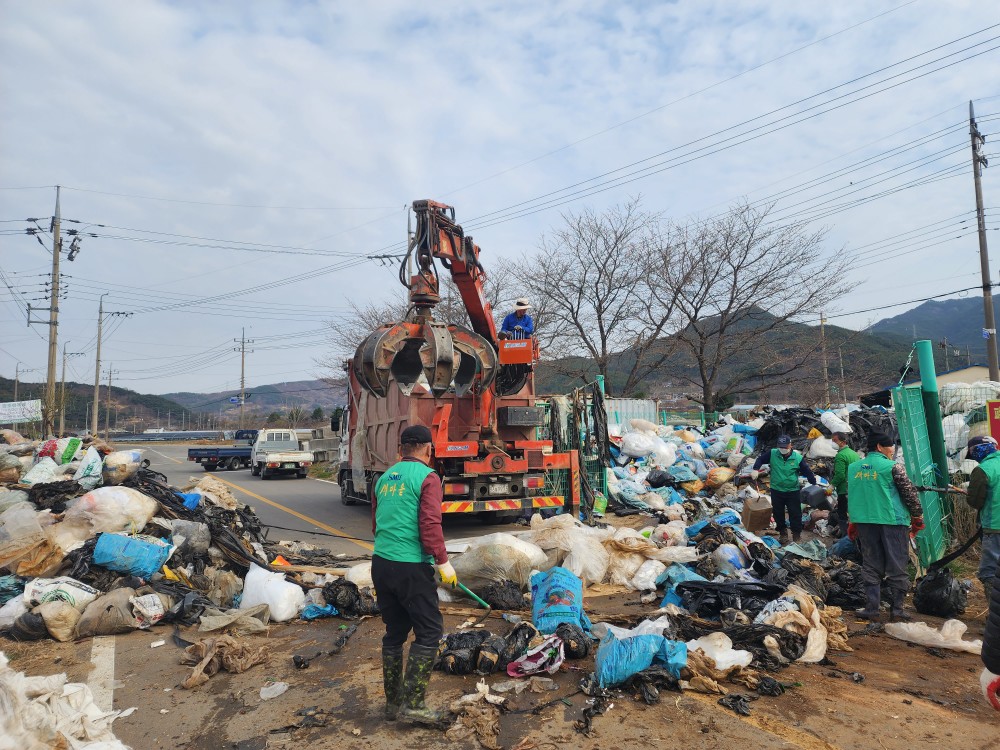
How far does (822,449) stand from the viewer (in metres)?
12.2

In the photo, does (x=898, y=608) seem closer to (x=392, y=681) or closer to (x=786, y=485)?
(x=786, y=485)

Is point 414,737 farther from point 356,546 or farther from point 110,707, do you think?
point 356,546

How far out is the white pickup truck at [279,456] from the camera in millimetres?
22328

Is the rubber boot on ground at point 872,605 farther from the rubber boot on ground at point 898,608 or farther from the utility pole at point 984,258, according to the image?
the utility pole at point 984,258

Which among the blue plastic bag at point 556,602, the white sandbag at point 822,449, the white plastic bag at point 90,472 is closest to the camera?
the blue plastic bag at point 556,602

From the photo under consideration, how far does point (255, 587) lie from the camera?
5973 mm

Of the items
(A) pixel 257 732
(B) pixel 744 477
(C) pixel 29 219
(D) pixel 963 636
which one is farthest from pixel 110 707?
(C) pixel 29 219

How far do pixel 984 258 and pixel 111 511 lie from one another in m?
24.4

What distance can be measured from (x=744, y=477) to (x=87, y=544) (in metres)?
10.4

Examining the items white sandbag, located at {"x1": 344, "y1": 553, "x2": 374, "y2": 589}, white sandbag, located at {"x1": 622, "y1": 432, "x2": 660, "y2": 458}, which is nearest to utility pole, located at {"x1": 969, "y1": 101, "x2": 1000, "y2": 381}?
white sandbag, located at {"x1": 622, "y1": 432, "x2": 660, "y2": 458}

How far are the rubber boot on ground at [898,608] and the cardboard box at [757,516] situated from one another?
3386mm

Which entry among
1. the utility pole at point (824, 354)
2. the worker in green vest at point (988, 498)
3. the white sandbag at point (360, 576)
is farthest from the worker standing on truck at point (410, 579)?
the utility pole at point (824, 354)

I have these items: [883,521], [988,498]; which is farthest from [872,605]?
[988,498]

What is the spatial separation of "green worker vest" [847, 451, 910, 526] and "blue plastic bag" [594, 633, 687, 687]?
8.91ft
